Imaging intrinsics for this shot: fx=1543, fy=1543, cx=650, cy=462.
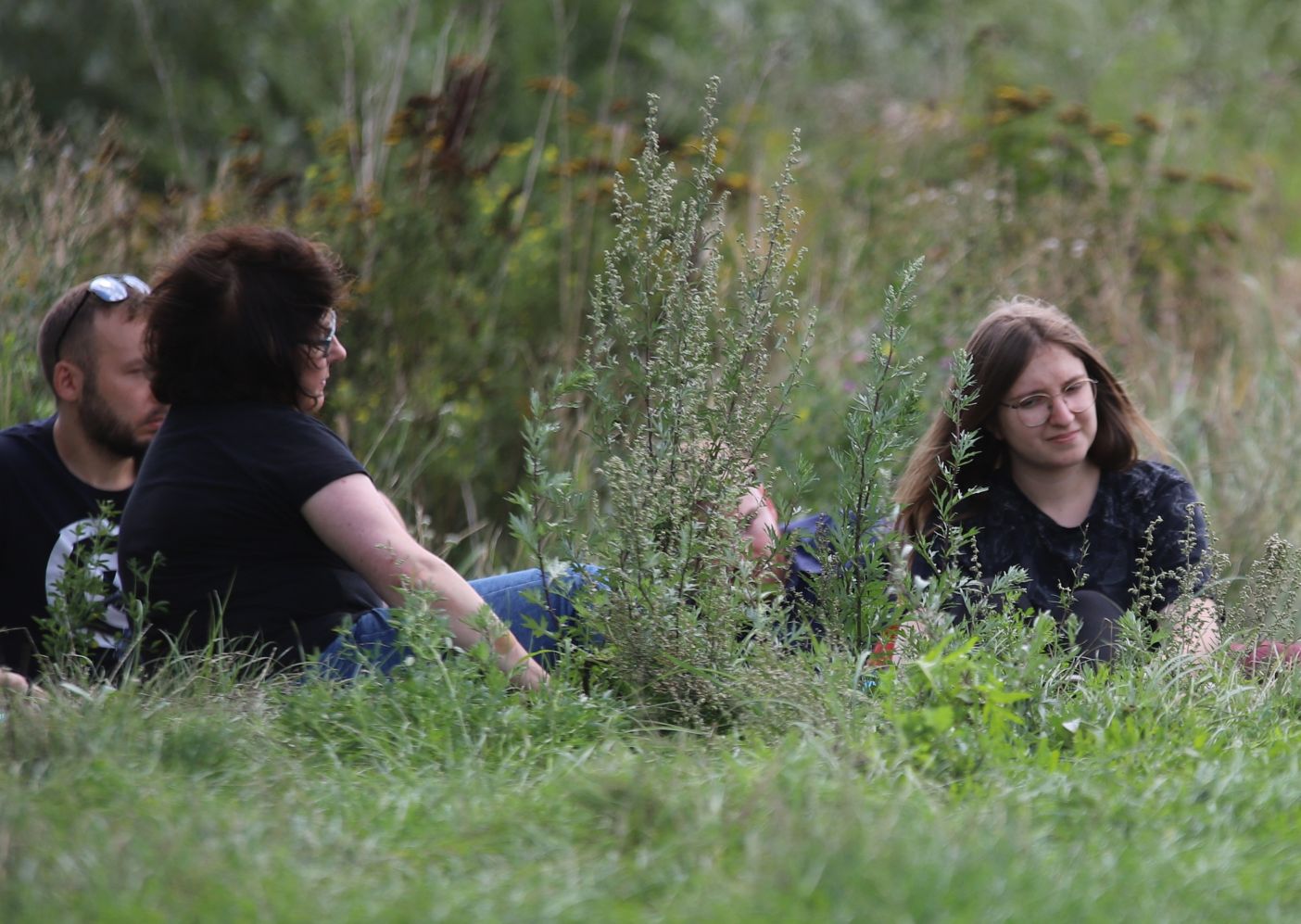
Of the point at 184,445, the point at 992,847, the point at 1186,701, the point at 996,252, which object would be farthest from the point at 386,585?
the point at 996,252

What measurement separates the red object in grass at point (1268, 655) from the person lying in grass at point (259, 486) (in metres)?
1.57

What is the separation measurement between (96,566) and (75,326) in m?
0.62

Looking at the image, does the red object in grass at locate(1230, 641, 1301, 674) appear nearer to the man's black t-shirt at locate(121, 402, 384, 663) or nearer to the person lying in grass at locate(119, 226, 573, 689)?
the person lying in grass at locate(119, 226, 573, 689)

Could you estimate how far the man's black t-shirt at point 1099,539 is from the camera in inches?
154

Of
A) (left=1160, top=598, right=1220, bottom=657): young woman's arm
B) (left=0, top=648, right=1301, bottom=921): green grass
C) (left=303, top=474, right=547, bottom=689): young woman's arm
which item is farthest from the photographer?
(left=1160, top=598, right=1220, bottom=657): young woman's arm

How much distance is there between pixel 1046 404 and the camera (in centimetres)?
392

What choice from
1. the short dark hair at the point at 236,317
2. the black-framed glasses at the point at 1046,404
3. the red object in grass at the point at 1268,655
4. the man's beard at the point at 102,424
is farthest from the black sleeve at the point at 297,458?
the red object in grass at the point at 1268,655

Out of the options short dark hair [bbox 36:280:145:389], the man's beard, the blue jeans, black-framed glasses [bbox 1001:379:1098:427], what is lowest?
the blue jeans

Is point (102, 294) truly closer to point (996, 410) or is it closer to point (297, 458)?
point (297, 458)

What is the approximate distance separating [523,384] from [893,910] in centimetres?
363

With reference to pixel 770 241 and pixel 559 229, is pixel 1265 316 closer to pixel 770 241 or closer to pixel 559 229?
pixel 559 229

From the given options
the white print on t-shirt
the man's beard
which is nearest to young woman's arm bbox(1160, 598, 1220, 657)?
the white print on t-shirt

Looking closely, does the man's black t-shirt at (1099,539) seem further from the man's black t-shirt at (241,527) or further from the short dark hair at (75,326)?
the short dark hair at (75,326)

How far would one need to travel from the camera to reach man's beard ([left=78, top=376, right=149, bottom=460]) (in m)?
3.74
